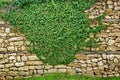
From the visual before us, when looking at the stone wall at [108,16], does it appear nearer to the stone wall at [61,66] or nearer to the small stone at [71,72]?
the stone wall at [61,66]

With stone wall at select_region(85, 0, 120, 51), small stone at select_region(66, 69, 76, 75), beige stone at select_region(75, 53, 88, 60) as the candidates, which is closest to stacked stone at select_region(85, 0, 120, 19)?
stone wall at select_region(85, 0, 120, 51)

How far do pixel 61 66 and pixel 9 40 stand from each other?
6.58 feet

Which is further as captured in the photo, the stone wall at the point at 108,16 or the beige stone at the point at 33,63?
the beige stone at the point at 33,63

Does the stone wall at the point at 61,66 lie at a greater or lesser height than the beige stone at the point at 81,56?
lesser

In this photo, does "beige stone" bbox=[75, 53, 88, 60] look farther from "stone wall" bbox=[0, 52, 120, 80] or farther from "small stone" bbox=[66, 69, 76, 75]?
"small stone" bbox=[66, 69, 76, 75]

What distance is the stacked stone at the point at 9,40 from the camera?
8.33 meters

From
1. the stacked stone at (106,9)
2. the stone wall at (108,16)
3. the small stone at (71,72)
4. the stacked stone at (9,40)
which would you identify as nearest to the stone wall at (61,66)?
the small stone at (71,72)

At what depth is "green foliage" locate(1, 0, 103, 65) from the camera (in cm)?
821

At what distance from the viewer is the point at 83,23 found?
8234 mm

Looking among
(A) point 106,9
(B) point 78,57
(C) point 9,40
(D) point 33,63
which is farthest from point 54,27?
(A) point 106,9

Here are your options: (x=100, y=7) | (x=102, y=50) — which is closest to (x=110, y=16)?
(x=100, y=7)

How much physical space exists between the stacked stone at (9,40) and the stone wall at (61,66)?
0.21m

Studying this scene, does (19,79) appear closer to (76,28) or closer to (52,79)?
(52,79)

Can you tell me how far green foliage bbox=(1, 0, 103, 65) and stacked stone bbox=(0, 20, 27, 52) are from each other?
229mm
